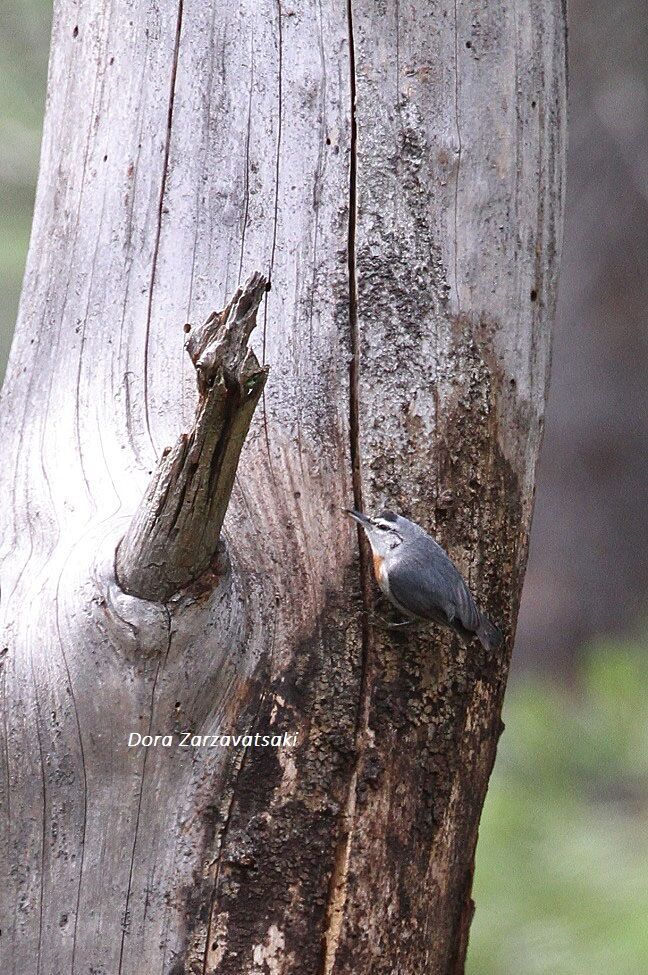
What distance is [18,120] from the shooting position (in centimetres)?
500

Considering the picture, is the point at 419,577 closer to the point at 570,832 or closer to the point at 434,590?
the point at 434,590

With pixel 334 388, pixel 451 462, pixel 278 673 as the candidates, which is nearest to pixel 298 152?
pixel 334 388

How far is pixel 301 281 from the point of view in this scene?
1748mm

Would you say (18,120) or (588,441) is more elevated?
(18,120)

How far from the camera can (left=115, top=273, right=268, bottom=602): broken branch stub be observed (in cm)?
126

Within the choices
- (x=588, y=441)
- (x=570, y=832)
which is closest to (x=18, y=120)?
(x=588, y=441)

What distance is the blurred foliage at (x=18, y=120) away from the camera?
458 cm

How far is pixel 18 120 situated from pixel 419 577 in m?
4.32

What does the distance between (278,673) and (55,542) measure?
1.42 ft

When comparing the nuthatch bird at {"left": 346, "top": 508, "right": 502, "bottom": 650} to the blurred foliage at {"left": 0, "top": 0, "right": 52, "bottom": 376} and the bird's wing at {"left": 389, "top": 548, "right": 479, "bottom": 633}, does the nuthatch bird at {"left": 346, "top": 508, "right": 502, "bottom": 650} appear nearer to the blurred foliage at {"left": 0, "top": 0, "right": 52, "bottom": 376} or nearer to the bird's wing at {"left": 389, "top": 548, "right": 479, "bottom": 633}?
the bird's wing at {"left": 389, "top": 548, "right": 479, "bottom": 633}

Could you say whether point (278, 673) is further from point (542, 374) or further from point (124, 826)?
point (542, 374)

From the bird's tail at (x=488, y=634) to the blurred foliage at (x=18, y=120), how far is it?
392cm

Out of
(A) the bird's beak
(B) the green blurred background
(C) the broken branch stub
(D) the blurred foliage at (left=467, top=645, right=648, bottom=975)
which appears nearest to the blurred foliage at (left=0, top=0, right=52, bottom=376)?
(B) the green blurred background

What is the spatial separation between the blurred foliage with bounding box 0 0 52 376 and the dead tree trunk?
2921 mm
